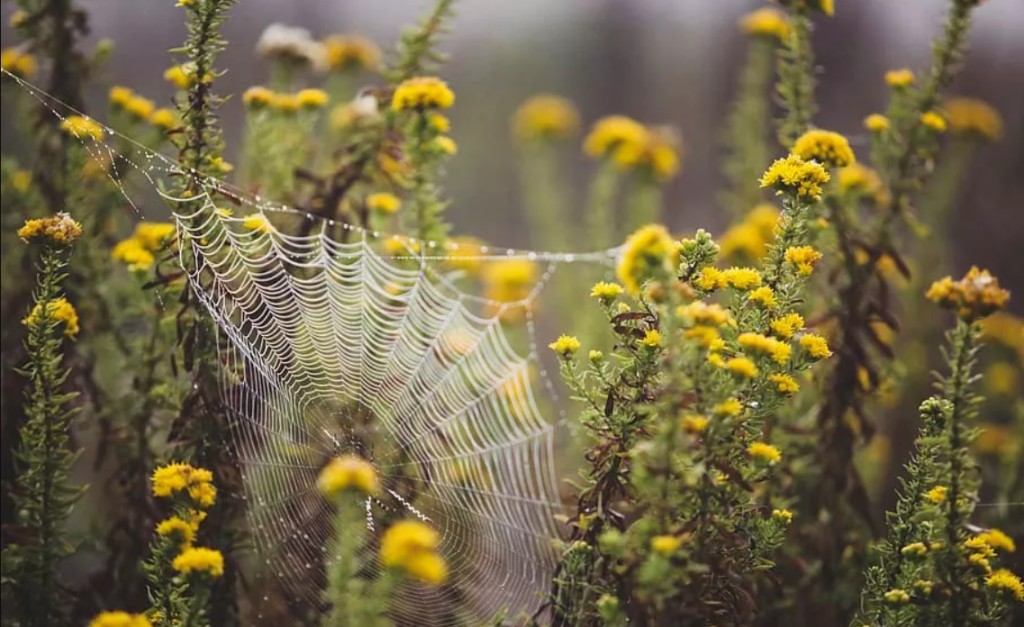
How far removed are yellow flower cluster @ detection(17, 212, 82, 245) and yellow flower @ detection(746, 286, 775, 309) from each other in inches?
56.7

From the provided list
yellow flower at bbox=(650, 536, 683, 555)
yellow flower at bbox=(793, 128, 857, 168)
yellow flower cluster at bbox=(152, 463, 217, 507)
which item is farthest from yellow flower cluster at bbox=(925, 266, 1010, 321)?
yellow flower cluster at bbox=(152, 463, 217, 507)

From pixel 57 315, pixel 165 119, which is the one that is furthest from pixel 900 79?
pixel 57 315

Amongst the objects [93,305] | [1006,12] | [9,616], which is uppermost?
[1006,12]

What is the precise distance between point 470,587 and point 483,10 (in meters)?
6.00

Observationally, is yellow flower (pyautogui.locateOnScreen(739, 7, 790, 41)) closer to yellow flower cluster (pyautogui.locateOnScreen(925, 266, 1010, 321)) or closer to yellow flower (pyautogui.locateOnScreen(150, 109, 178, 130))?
yellow flower cluster (pyautogui.locateOnScreen(925, 266, 1010, 321))

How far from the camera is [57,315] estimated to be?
208 cm

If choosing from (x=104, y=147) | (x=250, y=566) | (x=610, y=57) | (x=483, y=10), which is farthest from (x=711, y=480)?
(x=610, y=57)

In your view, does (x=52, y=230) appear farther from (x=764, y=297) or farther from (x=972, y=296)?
(x=972, y=296)

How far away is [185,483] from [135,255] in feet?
2.50

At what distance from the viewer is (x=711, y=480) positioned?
5.74ft

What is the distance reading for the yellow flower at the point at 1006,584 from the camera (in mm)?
1957

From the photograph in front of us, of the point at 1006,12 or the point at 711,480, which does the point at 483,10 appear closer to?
the point at 1006,12

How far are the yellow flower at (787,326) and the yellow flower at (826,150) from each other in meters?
0.50

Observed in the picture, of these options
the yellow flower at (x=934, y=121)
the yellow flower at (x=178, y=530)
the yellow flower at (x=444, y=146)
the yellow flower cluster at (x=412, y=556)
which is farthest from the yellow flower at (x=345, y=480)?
the yellow flower at (x=934, y=121)
